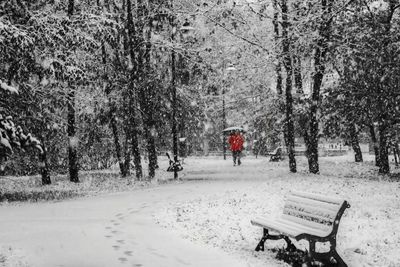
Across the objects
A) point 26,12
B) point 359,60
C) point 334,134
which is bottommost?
point 334,134

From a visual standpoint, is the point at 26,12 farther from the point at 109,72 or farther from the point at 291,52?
the point at 291,52

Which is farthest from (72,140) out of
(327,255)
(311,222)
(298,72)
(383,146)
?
(327,255)

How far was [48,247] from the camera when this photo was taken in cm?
856

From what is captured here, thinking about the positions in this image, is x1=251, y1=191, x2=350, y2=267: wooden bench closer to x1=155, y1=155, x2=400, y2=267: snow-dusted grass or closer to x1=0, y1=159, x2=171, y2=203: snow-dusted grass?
x1=155, y1=155, x2=400, y2=267: snow-dusted grass

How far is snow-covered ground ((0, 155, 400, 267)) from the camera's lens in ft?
25.6

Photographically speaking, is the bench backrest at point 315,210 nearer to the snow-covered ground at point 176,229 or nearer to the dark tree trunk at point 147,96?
the snow-covered ground at point 176,229

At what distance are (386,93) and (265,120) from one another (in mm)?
11639

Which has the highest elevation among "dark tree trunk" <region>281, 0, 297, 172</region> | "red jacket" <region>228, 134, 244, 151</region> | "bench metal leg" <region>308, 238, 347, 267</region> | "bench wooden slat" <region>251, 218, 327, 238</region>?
"dark tree trunk" <region>281, 0, 297, 172</region>

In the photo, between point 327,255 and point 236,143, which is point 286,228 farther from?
point 236,143

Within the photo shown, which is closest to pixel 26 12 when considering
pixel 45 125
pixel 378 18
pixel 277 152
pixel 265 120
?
pixel 45 125

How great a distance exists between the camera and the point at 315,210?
762 cm

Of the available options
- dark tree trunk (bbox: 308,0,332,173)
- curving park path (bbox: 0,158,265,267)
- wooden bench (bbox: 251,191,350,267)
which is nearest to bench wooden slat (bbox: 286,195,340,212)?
wooden bench (bbox: 251,191,350,267)

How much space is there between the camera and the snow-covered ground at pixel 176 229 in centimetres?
780

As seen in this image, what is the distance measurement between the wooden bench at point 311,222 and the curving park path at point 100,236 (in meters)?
0.90
